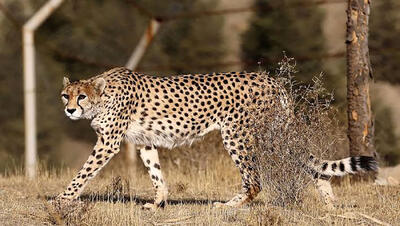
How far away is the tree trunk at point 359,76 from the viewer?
727 cm

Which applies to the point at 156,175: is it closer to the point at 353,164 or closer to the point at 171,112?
the point at 171,112

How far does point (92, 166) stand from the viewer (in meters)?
5.52

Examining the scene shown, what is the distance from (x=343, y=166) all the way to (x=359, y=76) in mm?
2119

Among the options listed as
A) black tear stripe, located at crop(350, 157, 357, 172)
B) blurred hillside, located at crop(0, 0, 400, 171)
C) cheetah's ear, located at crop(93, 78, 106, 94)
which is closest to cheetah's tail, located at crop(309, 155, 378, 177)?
black tear stripe, located at crop(350, 157, 357, 172)

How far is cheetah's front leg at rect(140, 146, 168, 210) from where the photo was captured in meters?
5.86

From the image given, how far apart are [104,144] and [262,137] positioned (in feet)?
3.66

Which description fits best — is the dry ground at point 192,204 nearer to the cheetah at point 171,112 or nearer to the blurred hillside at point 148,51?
the cheetah at point 171,112

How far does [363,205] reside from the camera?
5875mm

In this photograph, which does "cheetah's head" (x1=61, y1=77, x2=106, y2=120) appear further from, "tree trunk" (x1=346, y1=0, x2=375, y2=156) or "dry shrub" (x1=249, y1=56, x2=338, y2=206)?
"tree trunk" (x1=346, y1=0, x2=375, y2=156)

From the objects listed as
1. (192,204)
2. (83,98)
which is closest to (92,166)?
(83,98)

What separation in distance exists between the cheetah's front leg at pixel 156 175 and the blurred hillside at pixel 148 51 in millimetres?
4083

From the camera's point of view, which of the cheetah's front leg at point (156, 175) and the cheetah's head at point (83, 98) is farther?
the cheetah's front leg at point (156, 175)

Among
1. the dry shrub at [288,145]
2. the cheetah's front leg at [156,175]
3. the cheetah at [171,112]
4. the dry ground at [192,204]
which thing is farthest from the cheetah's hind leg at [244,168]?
the cheetah's front leg at [156,175]

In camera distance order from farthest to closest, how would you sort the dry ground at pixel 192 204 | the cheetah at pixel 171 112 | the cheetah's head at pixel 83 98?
the cheetah at pixel 171 112
the cheetah's head at pixel 83 98
the dry ground at pixel 192 204
